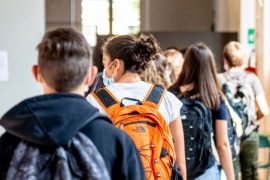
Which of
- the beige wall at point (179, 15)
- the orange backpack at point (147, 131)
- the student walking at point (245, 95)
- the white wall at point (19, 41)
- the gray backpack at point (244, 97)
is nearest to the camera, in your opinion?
the orange backpack at point (147, 131)

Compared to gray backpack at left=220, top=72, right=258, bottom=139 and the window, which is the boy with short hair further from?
the window

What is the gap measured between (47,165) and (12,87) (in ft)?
9.16

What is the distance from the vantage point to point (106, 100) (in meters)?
2.42

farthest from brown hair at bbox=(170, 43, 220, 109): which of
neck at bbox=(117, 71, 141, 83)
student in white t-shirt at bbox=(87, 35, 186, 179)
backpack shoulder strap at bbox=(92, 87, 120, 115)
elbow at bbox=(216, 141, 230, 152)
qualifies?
backpack shoulder strap at bbox=(92, 87, 120, 115)

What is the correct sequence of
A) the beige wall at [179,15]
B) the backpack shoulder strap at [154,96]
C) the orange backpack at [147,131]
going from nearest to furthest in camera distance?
the orange backpack at [147,131]
the backpack shoulder strap at [154,96]
the beige wall at [179,15]

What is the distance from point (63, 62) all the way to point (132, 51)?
0.93 m

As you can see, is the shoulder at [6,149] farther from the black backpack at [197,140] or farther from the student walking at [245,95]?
the student walking at [245,95]

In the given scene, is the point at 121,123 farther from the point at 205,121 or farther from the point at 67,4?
the point at 67,4

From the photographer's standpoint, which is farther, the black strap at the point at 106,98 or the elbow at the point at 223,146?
the elbow at the point at 223,146

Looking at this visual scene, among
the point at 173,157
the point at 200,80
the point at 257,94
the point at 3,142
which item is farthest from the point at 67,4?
the point at 3,142

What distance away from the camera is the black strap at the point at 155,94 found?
248 cm

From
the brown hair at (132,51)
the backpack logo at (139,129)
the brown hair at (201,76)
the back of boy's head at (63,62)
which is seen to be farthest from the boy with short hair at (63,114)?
the brown hair at (201,76)

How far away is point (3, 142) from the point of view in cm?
167

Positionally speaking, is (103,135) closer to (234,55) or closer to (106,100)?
(106,100)
